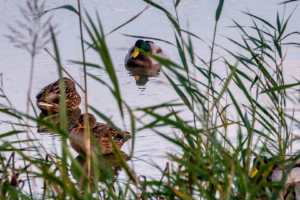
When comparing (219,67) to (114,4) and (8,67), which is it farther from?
(114,4)

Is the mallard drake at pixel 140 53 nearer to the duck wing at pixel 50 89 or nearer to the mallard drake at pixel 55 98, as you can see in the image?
the mallard drake at pixel 55 98

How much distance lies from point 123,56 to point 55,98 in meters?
2.38

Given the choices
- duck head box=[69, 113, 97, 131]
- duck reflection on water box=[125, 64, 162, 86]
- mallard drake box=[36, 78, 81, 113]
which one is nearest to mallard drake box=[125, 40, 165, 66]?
duck reflection on water box=[125, 64, 162, 86]

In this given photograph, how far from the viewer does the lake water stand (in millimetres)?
4773

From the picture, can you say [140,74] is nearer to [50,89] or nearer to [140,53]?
[50,89]

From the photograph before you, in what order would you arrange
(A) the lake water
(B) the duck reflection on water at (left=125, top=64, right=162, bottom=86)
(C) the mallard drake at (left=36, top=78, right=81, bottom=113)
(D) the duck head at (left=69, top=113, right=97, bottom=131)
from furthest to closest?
(B) the duck reflection on water at (left=125, top=64, right=162, bottom=86) → (C) the mallard drake at (left=36, top=78, right=81, bottom=113) → (D) the duck head at (left=69, top=113, right=97, bottom=131) → (A) the lake water

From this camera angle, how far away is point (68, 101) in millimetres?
6594

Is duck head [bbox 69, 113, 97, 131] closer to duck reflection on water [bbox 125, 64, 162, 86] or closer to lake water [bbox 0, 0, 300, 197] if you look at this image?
lake water [bbox 0, 0, 300, 197]

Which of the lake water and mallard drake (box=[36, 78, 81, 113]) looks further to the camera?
mallard drake (box=[36, 78, 81, 113])

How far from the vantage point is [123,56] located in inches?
347

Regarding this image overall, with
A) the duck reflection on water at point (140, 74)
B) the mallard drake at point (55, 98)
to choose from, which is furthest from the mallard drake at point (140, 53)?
the mallard drake at point (55, 98)

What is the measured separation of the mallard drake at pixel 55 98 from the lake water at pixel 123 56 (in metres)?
0.15

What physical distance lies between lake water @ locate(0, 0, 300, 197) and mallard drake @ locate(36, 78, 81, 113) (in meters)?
0.15

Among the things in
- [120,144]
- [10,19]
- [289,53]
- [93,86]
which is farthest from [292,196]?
[10,19]
